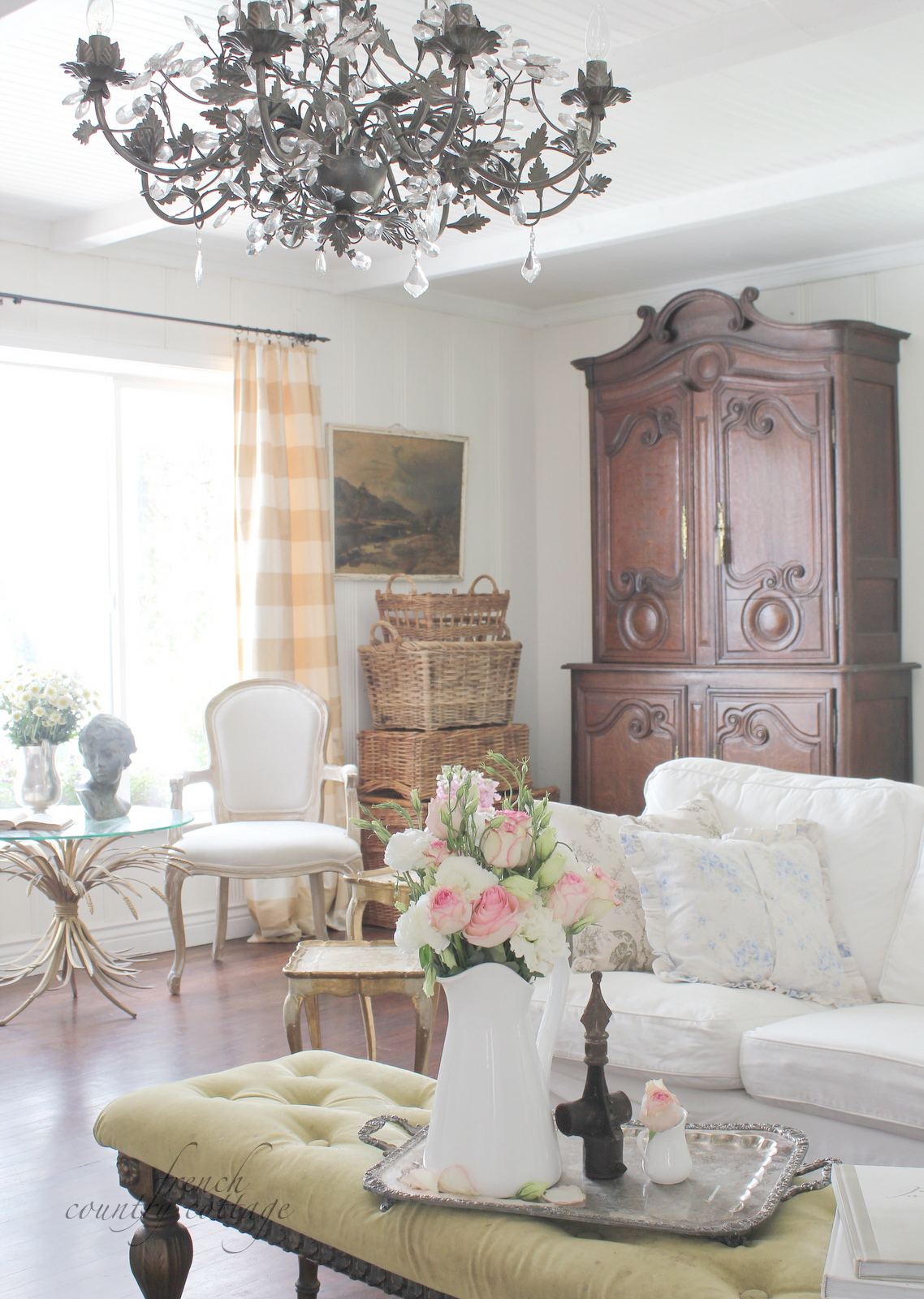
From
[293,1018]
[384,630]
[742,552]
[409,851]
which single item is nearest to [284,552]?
[384,630]

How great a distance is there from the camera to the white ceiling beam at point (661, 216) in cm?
394

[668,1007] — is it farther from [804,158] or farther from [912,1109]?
[804,158]

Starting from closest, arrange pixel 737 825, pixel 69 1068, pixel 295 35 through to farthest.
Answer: pixel 295 35
pixel 737 825
pixel 69 1068

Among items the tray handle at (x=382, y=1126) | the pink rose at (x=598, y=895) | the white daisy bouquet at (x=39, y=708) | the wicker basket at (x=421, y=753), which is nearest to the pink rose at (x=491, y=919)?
the pink rose at (x=598, y=895)

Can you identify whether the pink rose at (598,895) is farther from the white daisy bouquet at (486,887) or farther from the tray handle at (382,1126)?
the tray handle at (382,1126)

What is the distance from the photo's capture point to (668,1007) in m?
Result: 2.52

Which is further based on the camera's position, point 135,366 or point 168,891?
point 135,366

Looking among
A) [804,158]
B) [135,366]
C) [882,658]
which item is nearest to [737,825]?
[882,658]

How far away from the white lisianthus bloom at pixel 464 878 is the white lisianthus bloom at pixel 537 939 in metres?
0.07

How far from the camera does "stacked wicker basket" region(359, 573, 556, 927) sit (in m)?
4.95

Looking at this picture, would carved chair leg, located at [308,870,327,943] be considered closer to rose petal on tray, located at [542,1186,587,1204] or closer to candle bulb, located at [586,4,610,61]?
rose petal on tray, located at [542,1186,587,1204]

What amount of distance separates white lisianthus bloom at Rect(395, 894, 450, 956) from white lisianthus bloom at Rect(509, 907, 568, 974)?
96mm

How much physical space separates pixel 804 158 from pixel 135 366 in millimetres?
2575

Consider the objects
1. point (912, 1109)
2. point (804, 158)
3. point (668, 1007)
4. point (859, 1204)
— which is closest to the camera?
point (859, 1204)
